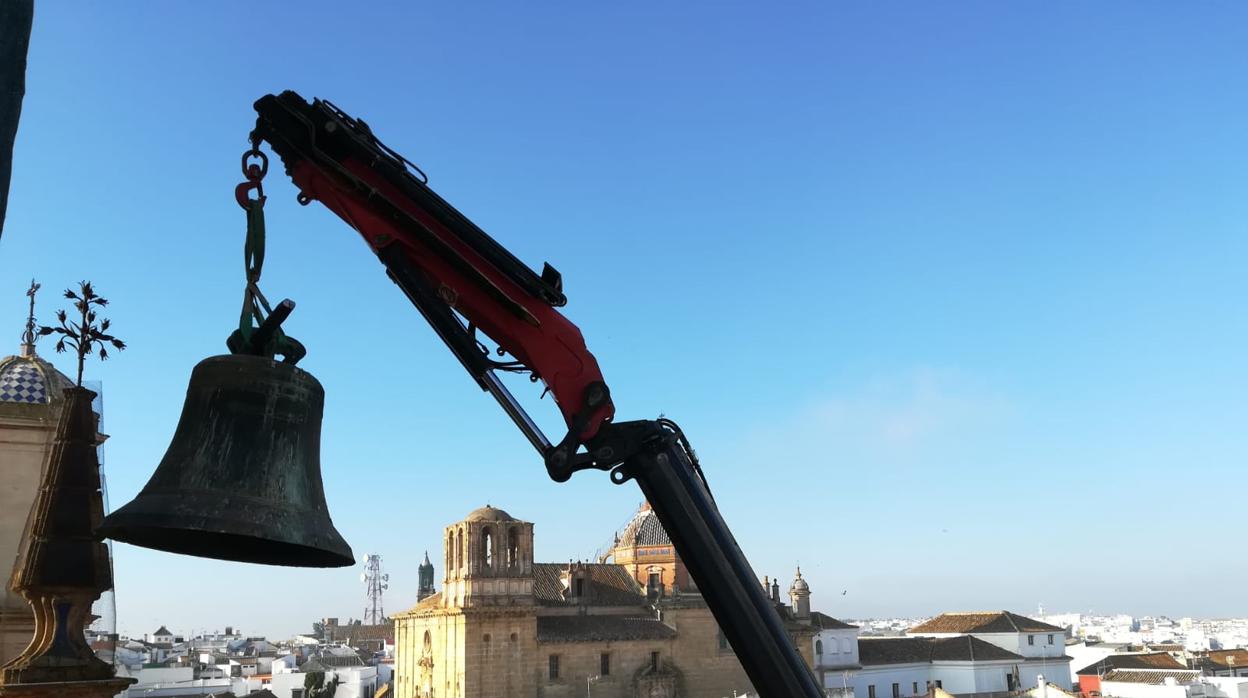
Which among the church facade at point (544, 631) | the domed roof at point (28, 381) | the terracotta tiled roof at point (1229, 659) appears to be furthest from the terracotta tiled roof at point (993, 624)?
the domed roof at point (28, 381)

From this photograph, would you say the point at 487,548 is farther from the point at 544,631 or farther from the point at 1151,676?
the point at 1151,676

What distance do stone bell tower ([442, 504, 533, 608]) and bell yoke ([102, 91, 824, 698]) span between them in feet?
116

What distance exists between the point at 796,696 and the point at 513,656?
35539 millimetres

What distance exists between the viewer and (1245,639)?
14375 cm

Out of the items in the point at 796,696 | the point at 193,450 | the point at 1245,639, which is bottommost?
the point at 1245,639

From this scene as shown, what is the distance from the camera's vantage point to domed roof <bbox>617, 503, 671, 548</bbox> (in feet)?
153

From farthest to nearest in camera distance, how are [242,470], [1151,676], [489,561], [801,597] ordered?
[801,597]
[1151,676]
[489,561]
[242,470]

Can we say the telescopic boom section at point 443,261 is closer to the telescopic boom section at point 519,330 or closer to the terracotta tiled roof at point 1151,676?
the telescopic boom section at point 519,330

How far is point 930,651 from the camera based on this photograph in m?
55.3

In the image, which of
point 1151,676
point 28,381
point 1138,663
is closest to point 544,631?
point 1151,676

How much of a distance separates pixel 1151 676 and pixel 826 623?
50.3 ft

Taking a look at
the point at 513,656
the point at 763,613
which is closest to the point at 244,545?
the point at 763,613

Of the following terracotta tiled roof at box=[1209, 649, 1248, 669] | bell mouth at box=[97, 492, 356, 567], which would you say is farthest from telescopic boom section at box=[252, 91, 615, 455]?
terracotta tiled roof at box=[1209, 649, 1248, 669]

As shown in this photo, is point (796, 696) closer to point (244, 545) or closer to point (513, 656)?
point (244, 545)
